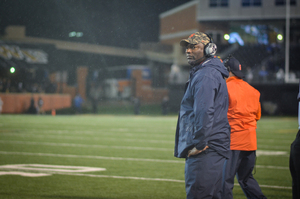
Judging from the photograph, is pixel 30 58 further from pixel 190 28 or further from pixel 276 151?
pixel 276 151

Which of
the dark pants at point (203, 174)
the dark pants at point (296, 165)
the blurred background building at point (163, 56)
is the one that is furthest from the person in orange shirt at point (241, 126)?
the blurred background building at point (163, 56)

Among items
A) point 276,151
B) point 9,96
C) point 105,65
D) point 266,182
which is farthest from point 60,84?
point 266,182

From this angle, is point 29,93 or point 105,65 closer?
point 29,93

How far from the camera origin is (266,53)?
42625 millimetres

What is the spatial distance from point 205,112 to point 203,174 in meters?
0.54

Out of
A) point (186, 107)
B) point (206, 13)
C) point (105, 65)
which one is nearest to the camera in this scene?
point (186, 107)

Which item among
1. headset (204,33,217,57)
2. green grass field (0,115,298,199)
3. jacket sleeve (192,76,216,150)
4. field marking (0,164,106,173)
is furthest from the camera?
field marking (0,164,106,173)

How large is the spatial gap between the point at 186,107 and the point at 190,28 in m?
46.9

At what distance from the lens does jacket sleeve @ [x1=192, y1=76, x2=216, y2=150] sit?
361 centimetres

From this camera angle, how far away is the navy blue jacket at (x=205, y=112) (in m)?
3.63

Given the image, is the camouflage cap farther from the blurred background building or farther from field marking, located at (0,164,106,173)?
the blurred background building

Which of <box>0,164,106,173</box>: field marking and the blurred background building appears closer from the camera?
<box>0,164,106,173</box>: field marking

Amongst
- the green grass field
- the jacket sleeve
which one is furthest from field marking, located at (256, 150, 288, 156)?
the jacket sleeve

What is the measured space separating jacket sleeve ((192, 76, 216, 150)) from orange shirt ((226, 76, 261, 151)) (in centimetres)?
151
